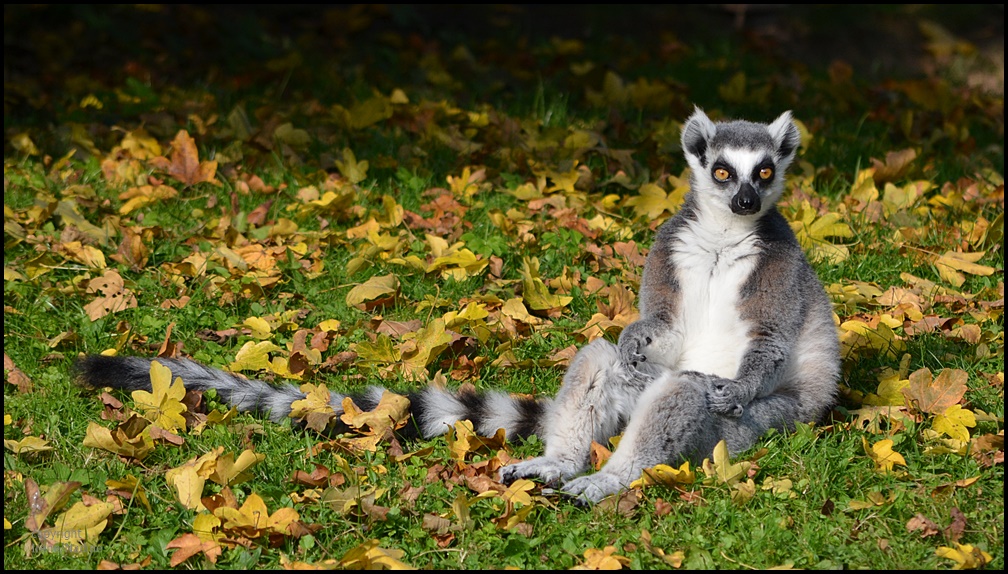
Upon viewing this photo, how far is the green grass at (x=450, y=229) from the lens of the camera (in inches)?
121

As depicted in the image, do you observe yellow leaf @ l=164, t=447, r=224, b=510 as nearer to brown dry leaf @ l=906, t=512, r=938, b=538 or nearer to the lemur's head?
the lemur's head

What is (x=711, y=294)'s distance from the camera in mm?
3723

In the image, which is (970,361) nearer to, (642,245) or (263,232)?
(642,245)

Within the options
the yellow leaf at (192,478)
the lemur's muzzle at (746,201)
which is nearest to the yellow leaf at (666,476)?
the lemur's muzzle at (746,201)

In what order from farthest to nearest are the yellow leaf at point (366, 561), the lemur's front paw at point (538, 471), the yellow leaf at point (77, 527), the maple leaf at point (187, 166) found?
the maple leaf at point (187, 166), the lemur's front paw at point (538, 471), the yellow leaf at point (77, 527), the yellow leaf at point (366, 561)

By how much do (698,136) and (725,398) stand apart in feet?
3.55

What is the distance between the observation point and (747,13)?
969 cm

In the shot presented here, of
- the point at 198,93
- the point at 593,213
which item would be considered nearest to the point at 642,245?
the point at 593,213

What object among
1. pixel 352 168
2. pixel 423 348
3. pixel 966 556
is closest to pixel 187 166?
pixel 352 168

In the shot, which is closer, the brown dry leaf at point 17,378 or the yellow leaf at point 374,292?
the brown dry leaf at point 17,378

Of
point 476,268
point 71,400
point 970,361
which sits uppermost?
point 970,361

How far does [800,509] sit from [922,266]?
2318 millimetres

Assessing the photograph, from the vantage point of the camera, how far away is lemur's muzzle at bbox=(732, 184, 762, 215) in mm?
3566

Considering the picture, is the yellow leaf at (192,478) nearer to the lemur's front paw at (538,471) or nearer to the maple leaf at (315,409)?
the maple leaf at (315,409)
